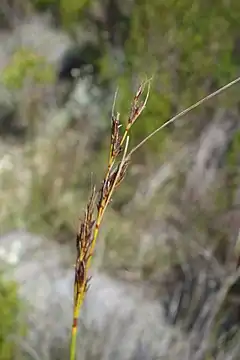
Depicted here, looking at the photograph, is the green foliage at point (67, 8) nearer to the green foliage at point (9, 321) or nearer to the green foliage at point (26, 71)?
the green foliage at point (26, 71)

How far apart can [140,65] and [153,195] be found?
0.30m

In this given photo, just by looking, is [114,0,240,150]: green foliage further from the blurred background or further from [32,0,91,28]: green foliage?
[32,0,91,28]: green foliage

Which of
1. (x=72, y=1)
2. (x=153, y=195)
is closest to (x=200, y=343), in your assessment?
(x=153, y=195)

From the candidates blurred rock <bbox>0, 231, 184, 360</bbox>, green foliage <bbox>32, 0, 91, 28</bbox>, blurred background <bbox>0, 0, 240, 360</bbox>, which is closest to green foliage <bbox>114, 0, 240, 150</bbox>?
blurred background <bbox>0, 0, 240, 360</bbox>

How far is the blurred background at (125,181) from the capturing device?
1.02 meters

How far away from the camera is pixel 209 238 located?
1.06m

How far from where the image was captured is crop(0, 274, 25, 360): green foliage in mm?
1016

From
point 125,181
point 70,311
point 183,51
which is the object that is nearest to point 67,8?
point 183,51

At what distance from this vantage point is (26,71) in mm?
1329

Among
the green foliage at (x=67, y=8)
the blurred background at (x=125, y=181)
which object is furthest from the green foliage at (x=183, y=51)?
the green foliage at (x=67, y=8)

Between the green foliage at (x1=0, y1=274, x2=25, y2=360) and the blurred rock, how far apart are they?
21 mm

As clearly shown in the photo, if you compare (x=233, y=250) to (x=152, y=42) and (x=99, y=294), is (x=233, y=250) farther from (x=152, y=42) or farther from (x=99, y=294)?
(x=152, y=42)

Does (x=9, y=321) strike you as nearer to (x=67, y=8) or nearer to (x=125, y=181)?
(x=125, y=181)

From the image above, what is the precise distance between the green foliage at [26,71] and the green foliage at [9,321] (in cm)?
52
